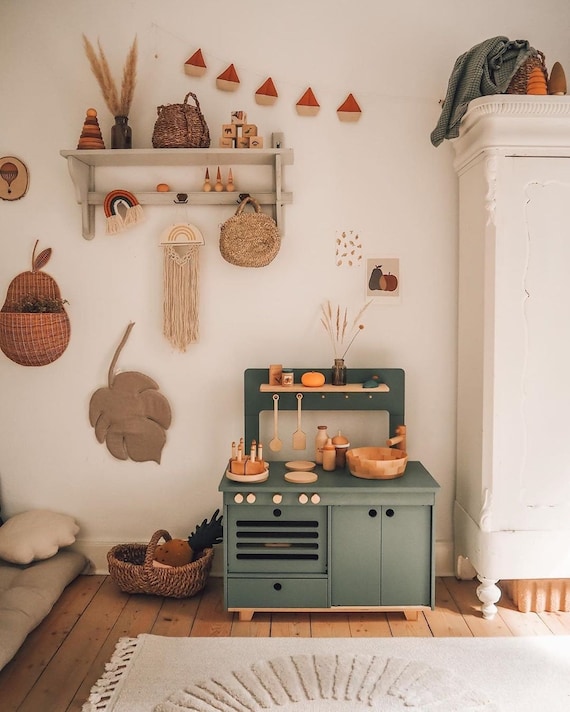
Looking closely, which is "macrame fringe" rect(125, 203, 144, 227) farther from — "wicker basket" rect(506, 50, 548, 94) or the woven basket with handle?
"wicker basket" rect(506, 50, 548, 94)

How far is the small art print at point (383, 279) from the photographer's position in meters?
3.27

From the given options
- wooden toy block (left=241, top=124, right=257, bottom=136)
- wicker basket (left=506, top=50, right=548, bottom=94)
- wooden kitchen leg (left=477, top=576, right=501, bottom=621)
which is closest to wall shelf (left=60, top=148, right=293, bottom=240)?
wooden toy block (left=241, top=124, right=257, bottom=136)

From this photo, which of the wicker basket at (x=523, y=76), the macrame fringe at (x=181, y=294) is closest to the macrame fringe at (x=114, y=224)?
the macrame fringe at (x=181, y=294)

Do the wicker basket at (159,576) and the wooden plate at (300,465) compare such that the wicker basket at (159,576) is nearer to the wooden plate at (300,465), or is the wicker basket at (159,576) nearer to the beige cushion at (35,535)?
the beige cushion at (35,535)

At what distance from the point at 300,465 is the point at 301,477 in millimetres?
179

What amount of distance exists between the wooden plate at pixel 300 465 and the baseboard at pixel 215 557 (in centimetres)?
61

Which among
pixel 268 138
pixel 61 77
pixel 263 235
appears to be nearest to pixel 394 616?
pixel 263 235

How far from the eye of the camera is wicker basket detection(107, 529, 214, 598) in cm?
297

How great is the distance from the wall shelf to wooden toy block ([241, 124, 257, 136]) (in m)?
0.10

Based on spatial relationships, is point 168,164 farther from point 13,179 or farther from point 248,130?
point 13,179

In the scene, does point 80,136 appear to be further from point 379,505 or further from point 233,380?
point 379,505

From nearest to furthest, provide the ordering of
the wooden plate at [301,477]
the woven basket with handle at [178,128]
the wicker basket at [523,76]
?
the wicker basket at [523,76] → the wooden plate at [301,477] → the woven basket with handle at [178,128]

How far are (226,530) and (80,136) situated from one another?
192 centimetres

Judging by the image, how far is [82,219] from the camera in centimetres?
323
